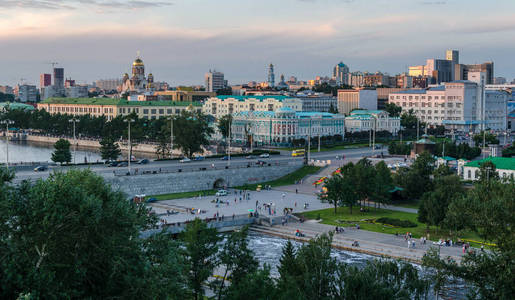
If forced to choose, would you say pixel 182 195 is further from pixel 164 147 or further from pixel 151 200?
pixel 164 147

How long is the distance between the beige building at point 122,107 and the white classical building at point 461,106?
50.3 meters


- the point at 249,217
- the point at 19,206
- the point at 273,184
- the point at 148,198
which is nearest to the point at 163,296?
the point at 19,206

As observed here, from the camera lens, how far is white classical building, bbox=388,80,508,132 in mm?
142375

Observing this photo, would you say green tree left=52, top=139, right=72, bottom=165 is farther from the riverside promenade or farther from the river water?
the river water

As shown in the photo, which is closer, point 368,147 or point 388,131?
point 368,147

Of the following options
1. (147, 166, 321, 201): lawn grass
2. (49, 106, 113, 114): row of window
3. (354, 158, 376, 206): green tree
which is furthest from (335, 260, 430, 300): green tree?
(49, 106, 113, 114): row of window

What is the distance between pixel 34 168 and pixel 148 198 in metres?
13.1

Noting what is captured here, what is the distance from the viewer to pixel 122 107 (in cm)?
13662

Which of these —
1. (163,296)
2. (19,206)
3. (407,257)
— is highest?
(19,206)

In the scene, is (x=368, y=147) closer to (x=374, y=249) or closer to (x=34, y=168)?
(x=34, y=168)

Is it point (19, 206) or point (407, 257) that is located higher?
point (19, 206)

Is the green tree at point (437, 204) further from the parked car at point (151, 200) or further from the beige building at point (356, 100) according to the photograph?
the beige building at point (356, 100)

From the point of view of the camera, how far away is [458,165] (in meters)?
68.4

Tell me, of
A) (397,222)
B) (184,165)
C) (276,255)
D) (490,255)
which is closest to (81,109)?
(184,165)
